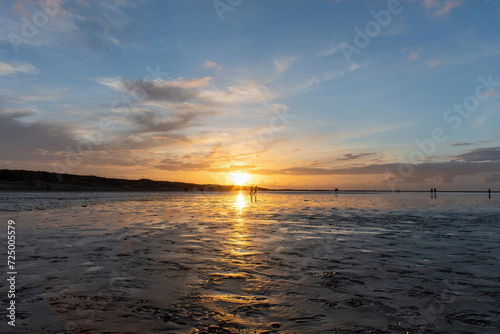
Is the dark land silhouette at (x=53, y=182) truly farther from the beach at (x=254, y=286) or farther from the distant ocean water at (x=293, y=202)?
the beach at (x=254, y=286)

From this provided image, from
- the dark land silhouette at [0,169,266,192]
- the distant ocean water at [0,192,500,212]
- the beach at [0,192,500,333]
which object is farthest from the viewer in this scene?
the dark land silhouette at [0,169,266,192]

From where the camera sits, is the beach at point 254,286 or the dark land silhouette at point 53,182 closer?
the beach at point 254,286

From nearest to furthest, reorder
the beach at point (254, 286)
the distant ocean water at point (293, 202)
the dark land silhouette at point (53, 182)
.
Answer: the beach at point (254, 286) < the distant ocean water at point (293, 202) < the dark land silhouette at point (53, 182)

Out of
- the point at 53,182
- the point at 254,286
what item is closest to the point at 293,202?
the point at 254,286

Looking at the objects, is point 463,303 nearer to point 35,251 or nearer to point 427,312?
point 427,312

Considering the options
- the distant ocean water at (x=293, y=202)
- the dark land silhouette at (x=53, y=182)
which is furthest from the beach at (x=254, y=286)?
the dark land silhouette at (x=53, y=182)

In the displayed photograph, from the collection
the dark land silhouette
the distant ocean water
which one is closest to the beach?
the distant ocean water

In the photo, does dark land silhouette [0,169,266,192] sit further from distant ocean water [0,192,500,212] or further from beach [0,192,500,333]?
beach [0,192,500,333]

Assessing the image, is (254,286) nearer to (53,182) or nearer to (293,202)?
(293,202)

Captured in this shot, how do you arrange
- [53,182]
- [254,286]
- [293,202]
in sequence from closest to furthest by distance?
[254,286] < [293,202] < [53,182]

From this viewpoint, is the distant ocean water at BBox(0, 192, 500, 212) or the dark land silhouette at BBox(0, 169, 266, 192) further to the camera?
the dark land silhouette at BBox(0, 169, 266, 192)

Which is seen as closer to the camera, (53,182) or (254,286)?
(254,286)

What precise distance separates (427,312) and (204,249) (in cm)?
709

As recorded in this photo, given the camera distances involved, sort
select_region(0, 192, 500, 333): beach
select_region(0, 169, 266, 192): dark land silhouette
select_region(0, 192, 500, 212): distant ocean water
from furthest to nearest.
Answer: select_region(0, 169, 266, 192): dark land silhouette → select_region(0, 192, 500, 212): distant ocean water → select_region(0, 192, 500, 333): beach
